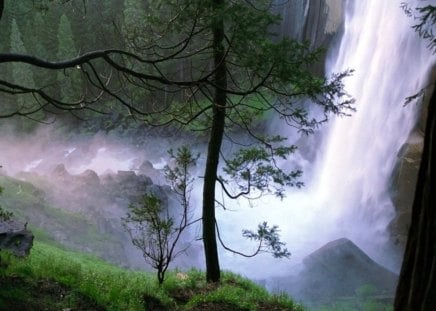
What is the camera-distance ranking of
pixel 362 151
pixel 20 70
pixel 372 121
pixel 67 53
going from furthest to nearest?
pixel 67 53, pixel 20 70, pixel 362 151, pixel 372 121

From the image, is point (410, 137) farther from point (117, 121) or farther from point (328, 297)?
point (117, 121)

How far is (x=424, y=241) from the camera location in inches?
110

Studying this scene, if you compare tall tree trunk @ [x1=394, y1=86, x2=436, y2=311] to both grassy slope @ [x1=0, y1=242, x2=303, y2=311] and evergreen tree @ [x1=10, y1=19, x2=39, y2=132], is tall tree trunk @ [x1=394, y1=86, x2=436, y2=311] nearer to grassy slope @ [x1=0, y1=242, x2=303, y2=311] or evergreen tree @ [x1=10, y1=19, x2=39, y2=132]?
grassy slope @ [x1=0, y1=242, x2=303, y2=311]

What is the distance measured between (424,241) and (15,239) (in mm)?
8740

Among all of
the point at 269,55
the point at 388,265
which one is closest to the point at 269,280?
the point at 388,265

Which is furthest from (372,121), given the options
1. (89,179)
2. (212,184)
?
(89,179)

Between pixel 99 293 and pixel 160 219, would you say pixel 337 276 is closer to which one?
pixel 160 219

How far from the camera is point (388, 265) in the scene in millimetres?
16312

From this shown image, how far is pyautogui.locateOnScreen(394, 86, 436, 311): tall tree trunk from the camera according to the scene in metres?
2.74

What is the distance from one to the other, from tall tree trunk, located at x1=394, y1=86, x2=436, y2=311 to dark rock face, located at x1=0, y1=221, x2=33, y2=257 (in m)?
8.11

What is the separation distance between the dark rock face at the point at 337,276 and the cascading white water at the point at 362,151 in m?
1.72

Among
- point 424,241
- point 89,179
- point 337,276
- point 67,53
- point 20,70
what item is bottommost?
point 424,241

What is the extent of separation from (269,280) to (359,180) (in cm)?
709

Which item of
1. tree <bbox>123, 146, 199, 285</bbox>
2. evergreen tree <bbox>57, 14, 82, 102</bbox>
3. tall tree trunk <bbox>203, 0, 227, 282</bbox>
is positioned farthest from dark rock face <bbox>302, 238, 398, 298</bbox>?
evergreen tree <bbox>57, 14, 82, 102</bbox>
